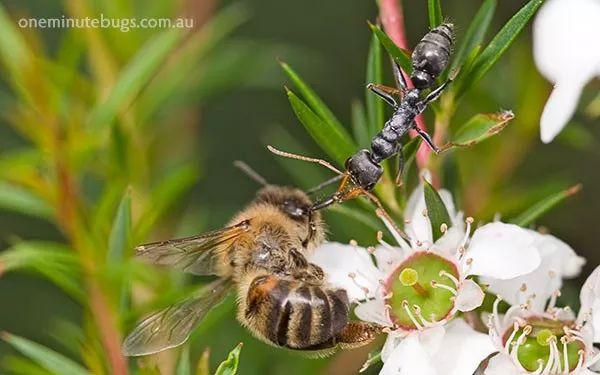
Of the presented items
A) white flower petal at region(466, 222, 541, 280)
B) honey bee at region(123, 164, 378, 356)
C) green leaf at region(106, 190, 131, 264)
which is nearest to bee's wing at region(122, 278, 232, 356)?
honey bee at region(123, 164, 378, 356)

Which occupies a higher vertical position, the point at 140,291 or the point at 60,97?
the point at 60,97

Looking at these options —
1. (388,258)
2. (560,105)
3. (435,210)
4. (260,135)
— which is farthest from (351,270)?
(260,135)

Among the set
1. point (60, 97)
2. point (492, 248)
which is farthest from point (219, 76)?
point (492, 248)

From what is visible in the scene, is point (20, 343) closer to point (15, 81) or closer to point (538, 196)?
point (15, 81)

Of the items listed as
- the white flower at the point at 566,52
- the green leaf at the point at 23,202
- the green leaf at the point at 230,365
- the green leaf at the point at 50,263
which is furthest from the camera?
the green leaf at the point at 23,202

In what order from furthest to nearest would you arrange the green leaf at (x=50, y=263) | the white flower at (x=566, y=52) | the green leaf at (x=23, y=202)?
the green leaf at (x=23, y=202) < the green leaf at (x=50, y=263) < the white flower at (x=566, y=52)

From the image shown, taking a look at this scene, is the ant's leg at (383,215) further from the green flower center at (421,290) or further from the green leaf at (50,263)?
the green leaf at (50,263)

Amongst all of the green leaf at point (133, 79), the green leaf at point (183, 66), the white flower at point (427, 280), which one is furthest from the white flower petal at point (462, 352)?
the green leaf at point (183, 66)
